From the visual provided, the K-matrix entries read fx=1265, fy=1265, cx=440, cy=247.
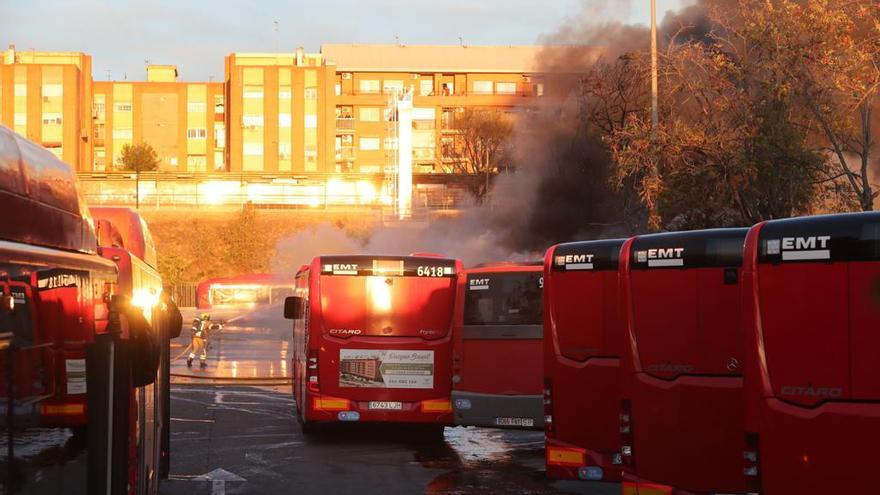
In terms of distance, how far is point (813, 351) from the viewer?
7074 millimetres

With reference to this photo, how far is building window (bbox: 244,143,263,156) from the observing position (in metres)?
113

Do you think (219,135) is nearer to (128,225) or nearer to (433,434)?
(433,434)

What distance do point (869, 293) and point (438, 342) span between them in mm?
11550

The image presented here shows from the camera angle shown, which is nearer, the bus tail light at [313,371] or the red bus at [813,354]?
the red bus at [813,354]

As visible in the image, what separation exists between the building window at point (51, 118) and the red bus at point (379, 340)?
98.7 meters

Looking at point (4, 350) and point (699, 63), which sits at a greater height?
point (699, 63)

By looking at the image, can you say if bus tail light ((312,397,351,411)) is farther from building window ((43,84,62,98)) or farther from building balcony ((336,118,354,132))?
building balcony ((336,118,354,132))

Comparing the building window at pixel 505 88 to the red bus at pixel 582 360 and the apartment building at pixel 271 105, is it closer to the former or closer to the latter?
the apartment building at pixel 271 105

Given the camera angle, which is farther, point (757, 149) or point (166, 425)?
point (757, 149)

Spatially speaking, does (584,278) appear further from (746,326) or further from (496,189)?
(496,189)

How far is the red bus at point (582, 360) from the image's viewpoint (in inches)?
455

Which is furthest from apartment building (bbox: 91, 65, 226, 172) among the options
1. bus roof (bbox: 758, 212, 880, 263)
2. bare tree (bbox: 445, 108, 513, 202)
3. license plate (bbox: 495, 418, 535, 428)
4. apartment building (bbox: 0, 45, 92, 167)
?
bus roof (bbox: 758, 212, 880, 263)

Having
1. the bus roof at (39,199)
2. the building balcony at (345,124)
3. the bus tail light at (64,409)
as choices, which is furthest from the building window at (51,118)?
the bus tail light at (64,409)

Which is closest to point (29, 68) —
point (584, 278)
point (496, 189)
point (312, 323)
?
point (496, 189)
